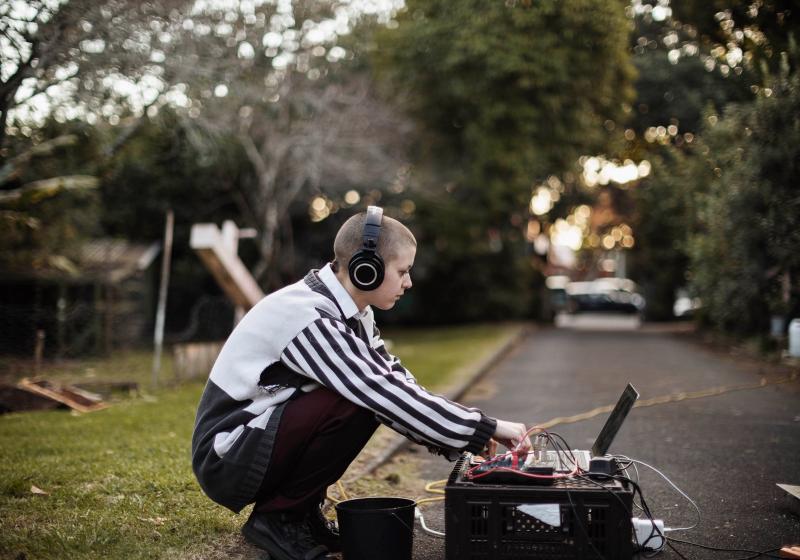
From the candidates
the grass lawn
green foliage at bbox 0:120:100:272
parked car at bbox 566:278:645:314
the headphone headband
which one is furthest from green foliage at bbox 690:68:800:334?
parked car at bbox 566:278:645:314

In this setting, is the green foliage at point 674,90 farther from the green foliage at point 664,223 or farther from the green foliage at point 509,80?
the green foliage at point 509,80

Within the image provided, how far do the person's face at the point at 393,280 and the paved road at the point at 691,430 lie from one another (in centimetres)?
129

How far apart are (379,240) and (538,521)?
1381 mm

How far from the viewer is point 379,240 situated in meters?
3.59

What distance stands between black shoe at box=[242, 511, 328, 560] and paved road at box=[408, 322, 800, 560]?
61 centimetres

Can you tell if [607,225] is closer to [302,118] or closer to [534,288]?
[534,288]

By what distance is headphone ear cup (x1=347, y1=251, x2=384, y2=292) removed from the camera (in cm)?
352

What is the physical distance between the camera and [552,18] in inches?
631

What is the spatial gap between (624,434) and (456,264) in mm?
22300

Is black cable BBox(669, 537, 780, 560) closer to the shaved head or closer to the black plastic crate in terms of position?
the black plastic crate

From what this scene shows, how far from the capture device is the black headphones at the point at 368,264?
3525mm

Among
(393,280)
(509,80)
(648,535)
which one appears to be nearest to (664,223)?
(509,80)

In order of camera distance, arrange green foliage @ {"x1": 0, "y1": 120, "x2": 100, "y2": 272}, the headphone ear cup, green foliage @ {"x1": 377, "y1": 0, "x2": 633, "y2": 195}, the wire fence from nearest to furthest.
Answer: the headphone ear cup
the wire fence
green foliage @ {"x1": 0, "y1": 120, "x2": 100, "y2": 272}
green foliage @ {"x1": 377, "y1": 0, "x2": 633, "y2": 195}

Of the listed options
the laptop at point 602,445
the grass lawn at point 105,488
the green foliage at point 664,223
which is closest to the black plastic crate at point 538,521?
the laptop at point 602,445
